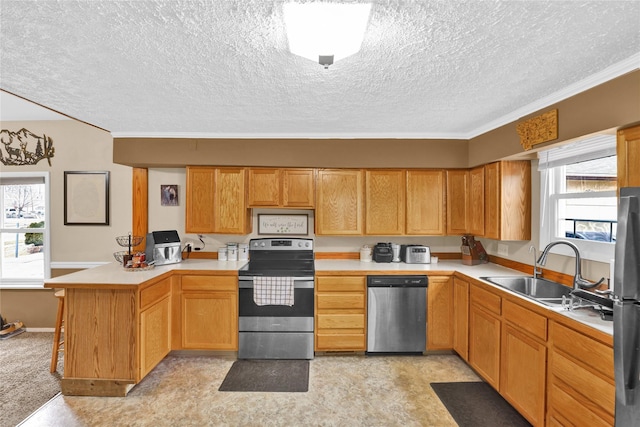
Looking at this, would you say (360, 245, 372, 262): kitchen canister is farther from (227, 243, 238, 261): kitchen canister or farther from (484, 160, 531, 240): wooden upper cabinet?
(227, 243, 238, 261): kitchen canister

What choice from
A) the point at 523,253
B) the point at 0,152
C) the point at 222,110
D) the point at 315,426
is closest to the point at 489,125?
the point at 523,253

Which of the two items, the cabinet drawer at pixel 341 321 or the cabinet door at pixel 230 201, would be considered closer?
the cabinet drawer at pixel 341 321

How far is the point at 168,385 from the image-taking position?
2.70 meters

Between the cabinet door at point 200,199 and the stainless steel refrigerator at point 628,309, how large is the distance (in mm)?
3246

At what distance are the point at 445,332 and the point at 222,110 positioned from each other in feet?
9.70

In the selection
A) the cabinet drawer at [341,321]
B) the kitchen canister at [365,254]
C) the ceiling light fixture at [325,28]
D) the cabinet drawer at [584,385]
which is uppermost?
the ceiling light fixture at [325,28]

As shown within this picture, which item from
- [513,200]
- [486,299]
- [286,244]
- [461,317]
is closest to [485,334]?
[486,299]

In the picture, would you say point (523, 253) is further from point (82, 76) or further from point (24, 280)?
point (24, 280)

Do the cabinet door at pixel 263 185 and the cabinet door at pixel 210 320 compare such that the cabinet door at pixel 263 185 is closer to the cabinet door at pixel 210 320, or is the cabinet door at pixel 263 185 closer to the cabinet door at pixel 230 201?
the cabinet door at pixel 230 201

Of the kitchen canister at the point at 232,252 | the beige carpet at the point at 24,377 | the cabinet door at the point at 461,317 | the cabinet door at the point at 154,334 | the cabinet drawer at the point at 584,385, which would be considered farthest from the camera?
the kitchen canister at the point at 232,252

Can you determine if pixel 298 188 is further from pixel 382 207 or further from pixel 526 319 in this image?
pixel 526 319

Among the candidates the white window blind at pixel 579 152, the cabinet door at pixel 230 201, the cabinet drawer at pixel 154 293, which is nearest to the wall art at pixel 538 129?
the white window blind at pixel 579 152

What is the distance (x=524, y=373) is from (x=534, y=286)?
2.82 ft

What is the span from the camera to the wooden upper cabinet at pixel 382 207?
11.6 feet
